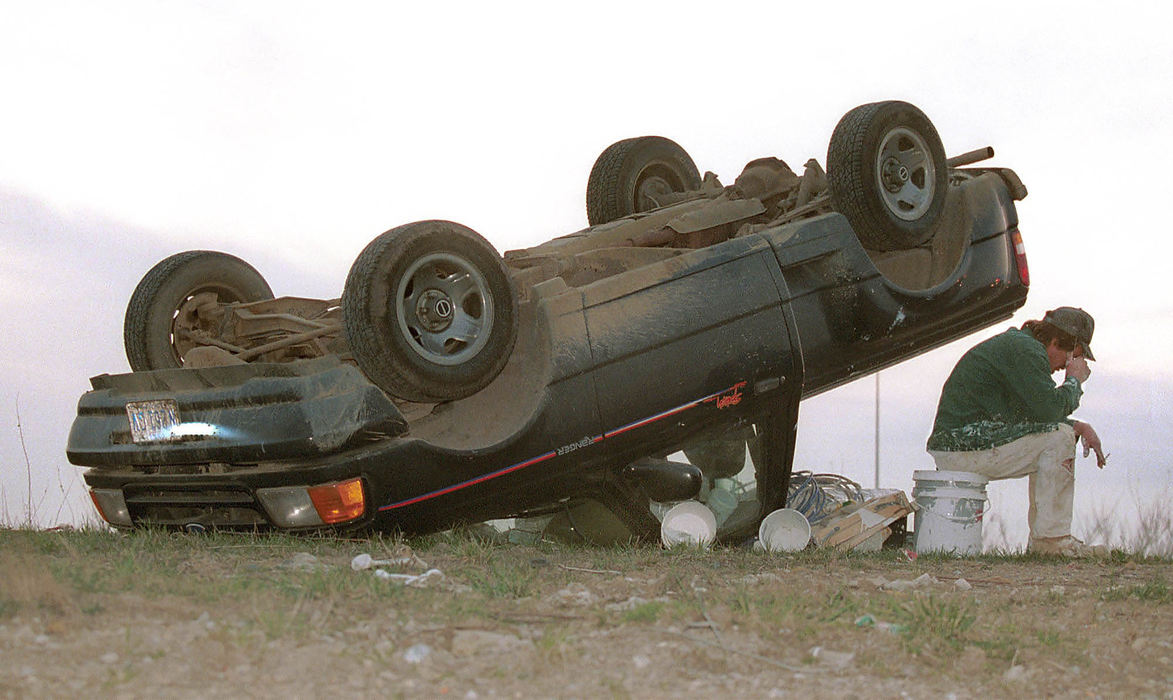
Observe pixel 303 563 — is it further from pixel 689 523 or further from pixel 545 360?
pixel 689 523

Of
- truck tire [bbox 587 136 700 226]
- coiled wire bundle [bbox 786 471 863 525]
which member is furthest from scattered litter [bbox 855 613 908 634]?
truck tire [bbox 587 136 700 226]

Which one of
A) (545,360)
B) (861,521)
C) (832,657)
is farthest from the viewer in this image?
(861,521)

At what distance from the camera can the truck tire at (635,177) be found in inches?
283

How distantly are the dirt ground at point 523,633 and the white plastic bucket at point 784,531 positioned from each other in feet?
4.26

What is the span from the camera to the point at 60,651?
115 inches

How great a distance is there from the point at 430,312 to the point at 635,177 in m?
2.79

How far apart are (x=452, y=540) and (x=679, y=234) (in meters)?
2.11

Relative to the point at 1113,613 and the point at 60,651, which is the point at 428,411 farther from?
the point at 1113,613

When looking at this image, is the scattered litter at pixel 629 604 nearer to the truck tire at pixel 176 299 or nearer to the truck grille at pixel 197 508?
the truck grille at pixel 197 508

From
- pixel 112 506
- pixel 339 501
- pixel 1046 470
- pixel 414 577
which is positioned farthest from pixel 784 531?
pixel 112 506

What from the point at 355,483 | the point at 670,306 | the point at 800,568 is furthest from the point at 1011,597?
the point at 355,483

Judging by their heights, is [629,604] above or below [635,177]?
below

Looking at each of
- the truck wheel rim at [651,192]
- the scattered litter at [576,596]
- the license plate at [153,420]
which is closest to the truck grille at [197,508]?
the license plate at [153,420]

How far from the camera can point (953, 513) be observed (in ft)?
22.2
